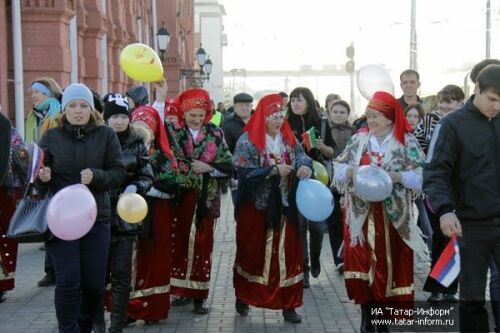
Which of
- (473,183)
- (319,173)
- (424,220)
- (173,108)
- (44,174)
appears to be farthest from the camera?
(424,220)

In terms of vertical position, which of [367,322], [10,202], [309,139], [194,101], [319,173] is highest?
[194,101]

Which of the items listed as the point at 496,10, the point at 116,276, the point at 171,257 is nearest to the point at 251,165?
the point at 171,257

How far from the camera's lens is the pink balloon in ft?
19.0

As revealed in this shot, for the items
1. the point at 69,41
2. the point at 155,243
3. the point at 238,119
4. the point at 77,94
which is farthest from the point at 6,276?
the point at 69,41

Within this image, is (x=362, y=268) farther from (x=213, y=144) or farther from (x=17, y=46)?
(x=17, y=46)

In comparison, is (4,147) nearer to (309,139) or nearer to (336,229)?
(309,139)

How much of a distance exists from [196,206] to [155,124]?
87cm

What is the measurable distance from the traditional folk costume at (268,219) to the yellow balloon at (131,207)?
1461 mm

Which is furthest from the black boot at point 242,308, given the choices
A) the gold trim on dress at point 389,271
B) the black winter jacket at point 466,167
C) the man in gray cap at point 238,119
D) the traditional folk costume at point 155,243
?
the man in gray cap at point 238,119

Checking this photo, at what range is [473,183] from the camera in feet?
18.4

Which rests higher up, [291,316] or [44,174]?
[44,174]

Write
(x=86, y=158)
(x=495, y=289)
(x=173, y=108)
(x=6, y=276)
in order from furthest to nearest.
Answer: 1. (x=6, y=276)
2. (x=173, y=108)
3. (x=495, y=289)
4. (x=86, y=158)

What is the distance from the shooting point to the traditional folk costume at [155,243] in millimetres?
7605

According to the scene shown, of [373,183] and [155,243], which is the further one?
[155,243]
